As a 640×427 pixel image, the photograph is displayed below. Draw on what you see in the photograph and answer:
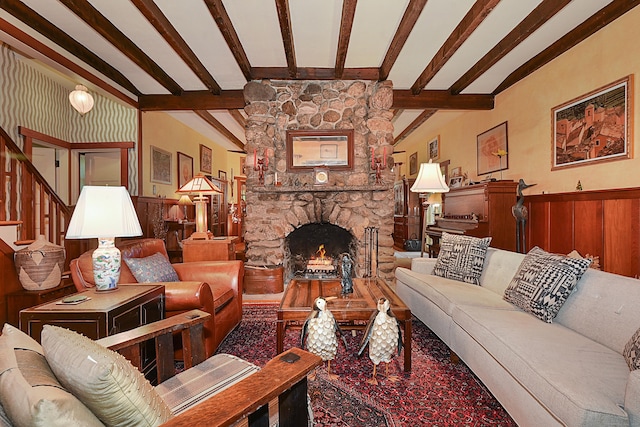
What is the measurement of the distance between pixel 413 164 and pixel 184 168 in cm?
544

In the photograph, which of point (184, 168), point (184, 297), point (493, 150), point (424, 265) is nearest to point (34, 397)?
point (184, 297)

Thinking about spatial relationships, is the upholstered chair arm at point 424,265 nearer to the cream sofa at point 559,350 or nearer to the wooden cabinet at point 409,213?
the cream sofa at point 559,350

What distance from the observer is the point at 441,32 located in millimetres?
3211

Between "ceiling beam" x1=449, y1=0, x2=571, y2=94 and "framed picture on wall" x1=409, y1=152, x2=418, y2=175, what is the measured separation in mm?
3815

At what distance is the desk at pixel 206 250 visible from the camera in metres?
3.88

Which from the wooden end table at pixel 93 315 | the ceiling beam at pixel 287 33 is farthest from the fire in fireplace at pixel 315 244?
the wooden end table at pixel 93 315

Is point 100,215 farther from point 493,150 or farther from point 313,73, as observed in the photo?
point 493,150

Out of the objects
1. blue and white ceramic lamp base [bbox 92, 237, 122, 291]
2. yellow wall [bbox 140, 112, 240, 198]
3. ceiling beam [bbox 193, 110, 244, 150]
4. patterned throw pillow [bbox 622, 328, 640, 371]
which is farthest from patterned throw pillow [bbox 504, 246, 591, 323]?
ceiling beam [bbox 193, 110, 244, 150]

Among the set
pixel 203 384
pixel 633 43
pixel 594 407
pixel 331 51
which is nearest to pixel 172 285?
pixel 203 384

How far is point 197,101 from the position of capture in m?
4.72

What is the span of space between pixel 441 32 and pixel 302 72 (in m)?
1.74

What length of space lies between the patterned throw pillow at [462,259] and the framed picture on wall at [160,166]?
4.53 meters

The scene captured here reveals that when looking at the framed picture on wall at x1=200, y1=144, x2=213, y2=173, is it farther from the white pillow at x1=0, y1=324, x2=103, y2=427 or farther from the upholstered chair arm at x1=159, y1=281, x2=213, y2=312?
the white pillow at x1=0, y1=324, x2=103, y2=427

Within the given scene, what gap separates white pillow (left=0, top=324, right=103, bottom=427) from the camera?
0.60 meters
